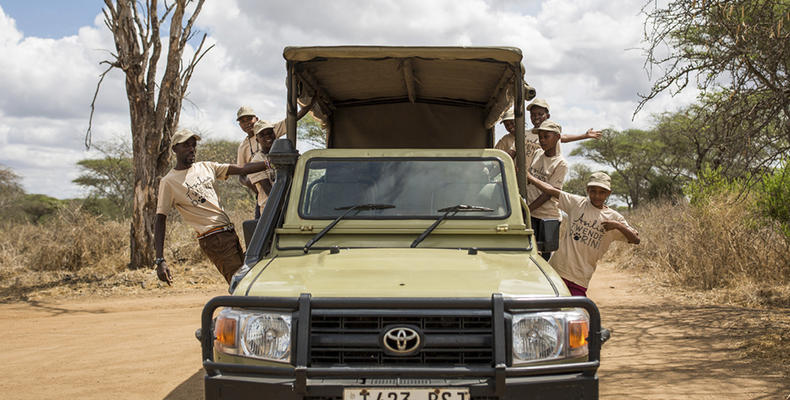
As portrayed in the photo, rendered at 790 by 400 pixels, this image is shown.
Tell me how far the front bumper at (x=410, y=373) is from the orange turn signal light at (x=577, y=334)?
0.04 meters

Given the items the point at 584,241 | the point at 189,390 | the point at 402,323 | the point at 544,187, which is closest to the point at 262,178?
the point at 189,390

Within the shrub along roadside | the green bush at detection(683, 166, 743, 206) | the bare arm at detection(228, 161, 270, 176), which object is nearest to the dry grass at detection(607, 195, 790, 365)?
the shrub along roadside

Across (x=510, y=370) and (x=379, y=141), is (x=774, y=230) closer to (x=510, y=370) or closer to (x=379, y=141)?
(x=379, y=141)

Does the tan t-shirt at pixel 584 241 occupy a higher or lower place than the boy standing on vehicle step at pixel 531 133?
lower

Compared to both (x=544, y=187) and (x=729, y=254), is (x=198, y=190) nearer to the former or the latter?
(x=544, y=187)

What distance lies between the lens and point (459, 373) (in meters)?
A: 2.78

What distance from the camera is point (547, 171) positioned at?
5.65 m

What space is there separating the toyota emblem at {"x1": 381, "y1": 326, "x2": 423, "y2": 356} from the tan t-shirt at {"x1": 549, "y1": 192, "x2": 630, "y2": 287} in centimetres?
270

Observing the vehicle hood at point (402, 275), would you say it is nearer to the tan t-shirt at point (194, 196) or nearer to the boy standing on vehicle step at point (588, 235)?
the boy standing on vehicle step at point (588, 235)

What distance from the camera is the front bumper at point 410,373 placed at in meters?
2.77

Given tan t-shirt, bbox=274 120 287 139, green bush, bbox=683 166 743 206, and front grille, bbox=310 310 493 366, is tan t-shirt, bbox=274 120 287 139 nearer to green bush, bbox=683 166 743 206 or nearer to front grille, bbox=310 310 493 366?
front grille, bbox=310 310 493 366

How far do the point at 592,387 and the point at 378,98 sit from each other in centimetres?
409

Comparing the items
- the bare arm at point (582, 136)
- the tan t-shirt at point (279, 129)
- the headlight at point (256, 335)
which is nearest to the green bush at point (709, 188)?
the bare arm at point (582, 136)

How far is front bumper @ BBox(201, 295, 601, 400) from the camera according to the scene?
2.77 meters
